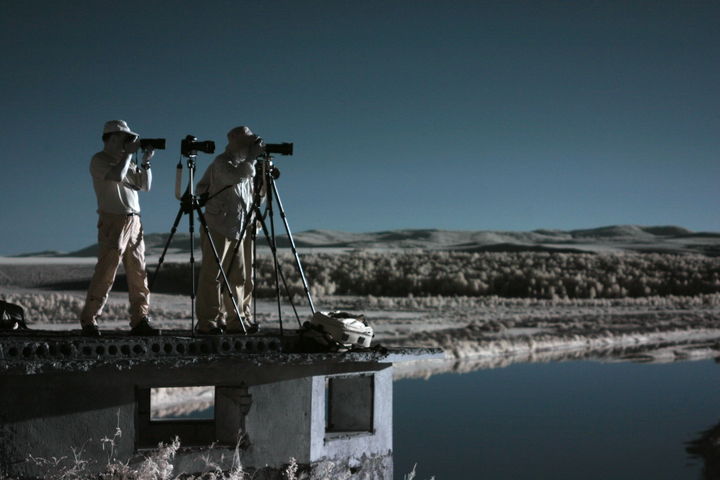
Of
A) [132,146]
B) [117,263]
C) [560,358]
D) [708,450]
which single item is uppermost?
[132,146]

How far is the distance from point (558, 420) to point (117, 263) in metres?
19.8

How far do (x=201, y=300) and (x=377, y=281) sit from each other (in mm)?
51761

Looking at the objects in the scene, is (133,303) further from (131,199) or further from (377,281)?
(377,281)

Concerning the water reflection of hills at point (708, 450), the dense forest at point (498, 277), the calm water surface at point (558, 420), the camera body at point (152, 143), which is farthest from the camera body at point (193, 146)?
the dense forest at point (498, 277)

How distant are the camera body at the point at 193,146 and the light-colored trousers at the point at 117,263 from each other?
0.80 meters

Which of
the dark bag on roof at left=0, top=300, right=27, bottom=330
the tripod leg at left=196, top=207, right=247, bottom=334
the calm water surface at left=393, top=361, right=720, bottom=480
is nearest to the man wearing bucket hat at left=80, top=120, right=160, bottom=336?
the tripod leg at left=196, top=207, right=247, bottom=334

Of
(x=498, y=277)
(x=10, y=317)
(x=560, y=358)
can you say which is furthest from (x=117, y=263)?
(x=498, y=277)

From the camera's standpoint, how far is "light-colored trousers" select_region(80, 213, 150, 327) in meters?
9.55

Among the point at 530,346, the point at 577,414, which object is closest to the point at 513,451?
the point at 577,414

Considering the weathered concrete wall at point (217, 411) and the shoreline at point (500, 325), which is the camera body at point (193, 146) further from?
the shoreline at point (500, 325)

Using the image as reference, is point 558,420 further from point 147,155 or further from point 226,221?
point 147,155

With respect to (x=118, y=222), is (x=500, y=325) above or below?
below

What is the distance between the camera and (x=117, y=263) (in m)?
9.55

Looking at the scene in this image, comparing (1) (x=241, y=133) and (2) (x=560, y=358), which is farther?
(2) (x=560, y=358)
